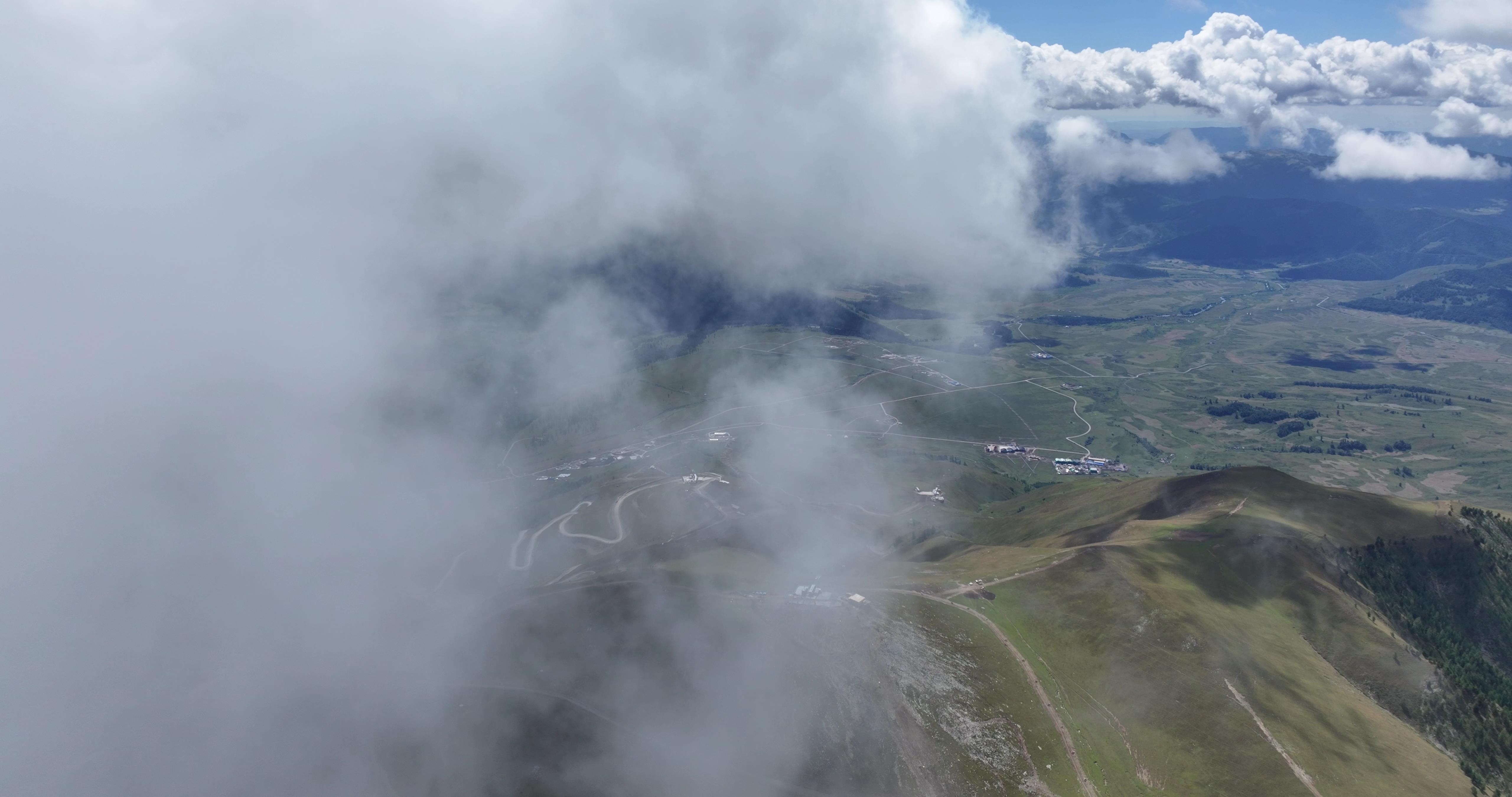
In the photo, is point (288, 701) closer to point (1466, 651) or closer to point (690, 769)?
point (690, 769)

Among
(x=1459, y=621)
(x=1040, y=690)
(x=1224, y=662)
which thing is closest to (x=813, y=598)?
(x=1040, y=690)

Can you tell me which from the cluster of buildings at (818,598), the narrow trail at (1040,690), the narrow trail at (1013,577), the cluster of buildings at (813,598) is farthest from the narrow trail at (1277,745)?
the cluster of buildings at (813,598)

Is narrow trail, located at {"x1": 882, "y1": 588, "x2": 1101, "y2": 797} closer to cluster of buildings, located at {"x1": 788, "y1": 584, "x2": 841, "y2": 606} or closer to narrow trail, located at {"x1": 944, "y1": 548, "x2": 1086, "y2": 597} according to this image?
narrow trail, located at {"x1": 944, "y1": 548, "x2": 1086, "y2": 597}

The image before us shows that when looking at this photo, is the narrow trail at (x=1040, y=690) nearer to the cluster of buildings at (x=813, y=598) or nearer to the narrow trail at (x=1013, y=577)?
the narrow trail at (x=1013, y=577)

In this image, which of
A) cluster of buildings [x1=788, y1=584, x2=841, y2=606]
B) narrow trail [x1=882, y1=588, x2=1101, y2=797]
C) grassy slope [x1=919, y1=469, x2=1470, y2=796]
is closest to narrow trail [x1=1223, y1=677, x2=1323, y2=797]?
grassy slope [x1=919, y1=469, x2=1470, y2=796]

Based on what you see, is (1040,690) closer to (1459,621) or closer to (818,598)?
(818,598)

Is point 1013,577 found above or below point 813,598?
below

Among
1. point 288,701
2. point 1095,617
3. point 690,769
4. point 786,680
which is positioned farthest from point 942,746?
point 288,701
